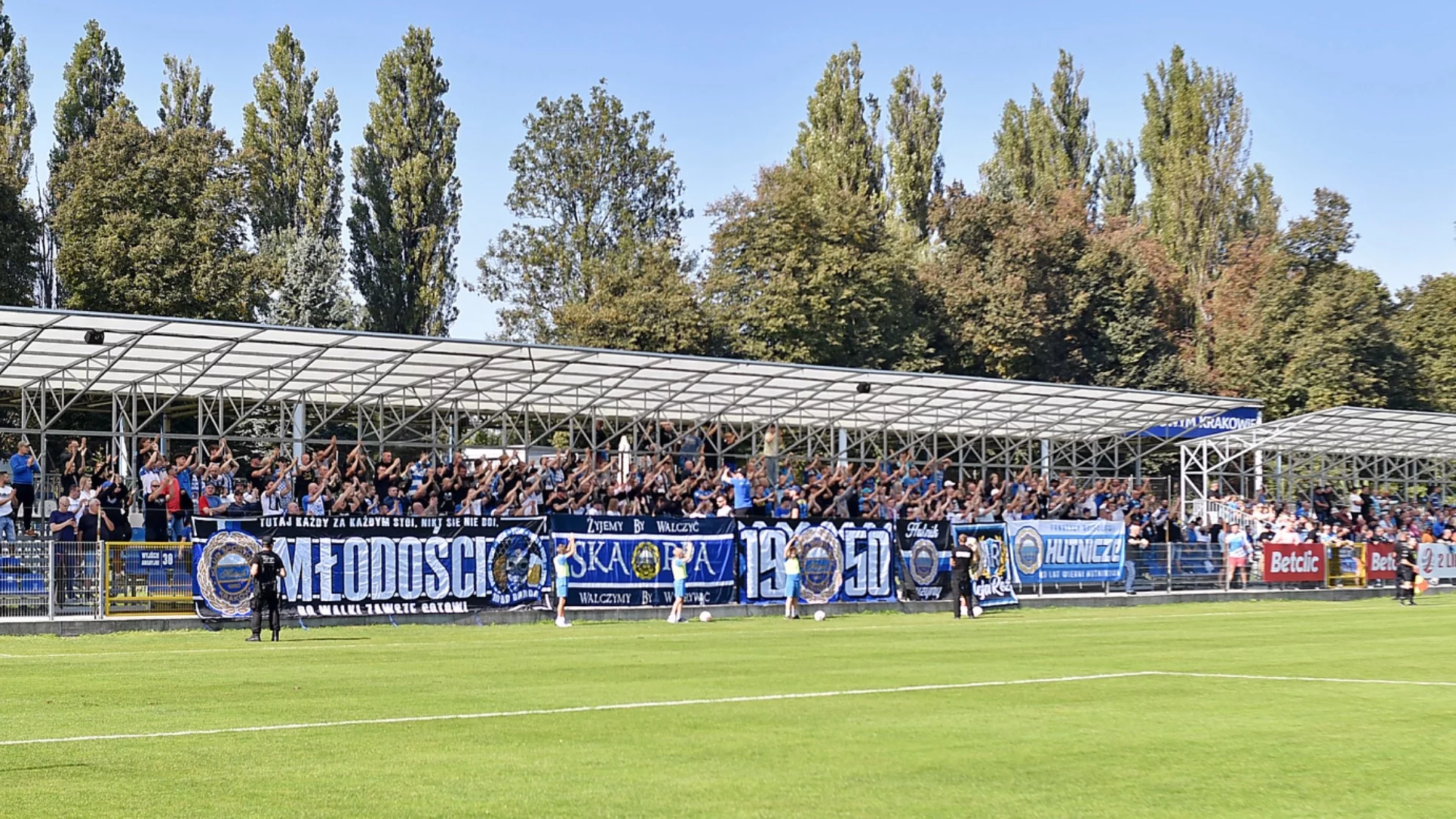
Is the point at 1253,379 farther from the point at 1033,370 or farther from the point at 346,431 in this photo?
the point at 346,431

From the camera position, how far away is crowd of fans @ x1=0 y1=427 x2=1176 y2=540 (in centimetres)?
2928

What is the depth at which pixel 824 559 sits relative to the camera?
32.1 metres

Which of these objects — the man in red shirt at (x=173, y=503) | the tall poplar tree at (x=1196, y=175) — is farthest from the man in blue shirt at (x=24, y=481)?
the tall poplar tree at (x=1196, y=175)

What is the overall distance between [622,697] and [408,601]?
1412 cm

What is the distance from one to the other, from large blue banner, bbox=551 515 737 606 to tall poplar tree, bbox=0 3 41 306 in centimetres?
3081

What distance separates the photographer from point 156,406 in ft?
135

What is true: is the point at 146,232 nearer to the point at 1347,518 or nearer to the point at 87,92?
the point at 87,92

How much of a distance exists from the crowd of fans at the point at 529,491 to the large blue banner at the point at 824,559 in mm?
2378

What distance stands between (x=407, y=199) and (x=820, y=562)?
40.7m

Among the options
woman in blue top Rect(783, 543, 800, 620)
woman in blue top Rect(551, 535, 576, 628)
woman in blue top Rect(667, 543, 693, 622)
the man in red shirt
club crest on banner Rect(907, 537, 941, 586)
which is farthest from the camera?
club crest on banner Rect(907, 537, 941, 586)

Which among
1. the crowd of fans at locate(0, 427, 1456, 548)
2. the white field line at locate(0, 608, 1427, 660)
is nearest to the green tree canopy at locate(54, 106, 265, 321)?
the crowd of fans at locate(0, 427, 1456, 548)

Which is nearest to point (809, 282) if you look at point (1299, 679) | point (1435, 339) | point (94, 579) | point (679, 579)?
point (1435, 339)

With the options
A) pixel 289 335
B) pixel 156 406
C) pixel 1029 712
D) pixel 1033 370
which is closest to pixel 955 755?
pixel 1029 712

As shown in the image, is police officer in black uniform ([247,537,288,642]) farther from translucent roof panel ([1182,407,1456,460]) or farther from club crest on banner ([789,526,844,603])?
translucent roof panel ([1182,407,1456,460])
